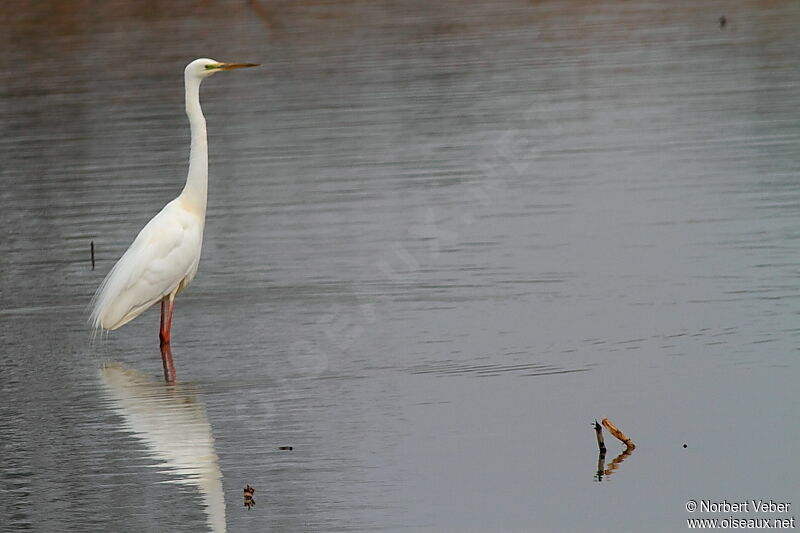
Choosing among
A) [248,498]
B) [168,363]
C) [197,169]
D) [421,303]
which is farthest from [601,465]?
[197,169]

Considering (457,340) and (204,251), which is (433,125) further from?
(457,340)

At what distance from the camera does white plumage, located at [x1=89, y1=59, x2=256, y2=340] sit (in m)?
9.92

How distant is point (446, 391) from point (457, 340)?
1.15 metres

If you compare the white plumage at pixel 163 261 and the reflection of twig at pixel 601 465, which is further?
the white plumage at pixel 163 261

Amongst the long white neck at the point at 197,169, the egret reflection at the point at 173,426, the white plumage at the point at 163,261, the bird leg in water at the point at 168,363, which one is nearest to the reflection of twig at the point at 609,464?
the egret reflection at the point at 173,426

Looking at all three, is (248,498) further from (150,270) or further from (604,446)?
(150,270)

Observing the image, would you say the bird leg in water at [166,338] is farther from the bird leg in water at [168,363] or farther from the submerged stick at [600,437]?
the submerged stick at [600,437]

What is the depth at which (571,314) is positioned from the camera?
389 inches

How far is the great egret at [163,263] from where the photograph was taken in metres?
9.91

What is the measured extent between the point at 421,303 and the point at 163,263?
5.58 feet

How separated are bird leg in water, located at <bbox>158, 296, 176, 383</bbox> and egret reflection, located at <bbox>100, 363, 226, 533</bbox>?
0.13m

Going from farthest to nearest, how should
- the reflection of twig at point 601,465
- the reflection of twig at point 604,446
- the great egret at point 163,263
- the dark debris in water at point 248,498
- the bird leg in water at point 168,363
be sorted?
the great egret at point 163,263 < the bird leg in water at point 168,363 < the reflection of twig at point 604,446 < the reflection of twig at point 601,465 < the dark debris in water at point 248,498

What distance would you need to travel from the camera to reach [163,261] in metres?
10.0

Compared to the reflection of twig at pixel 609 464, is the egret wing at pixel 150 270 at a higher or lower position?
higher
